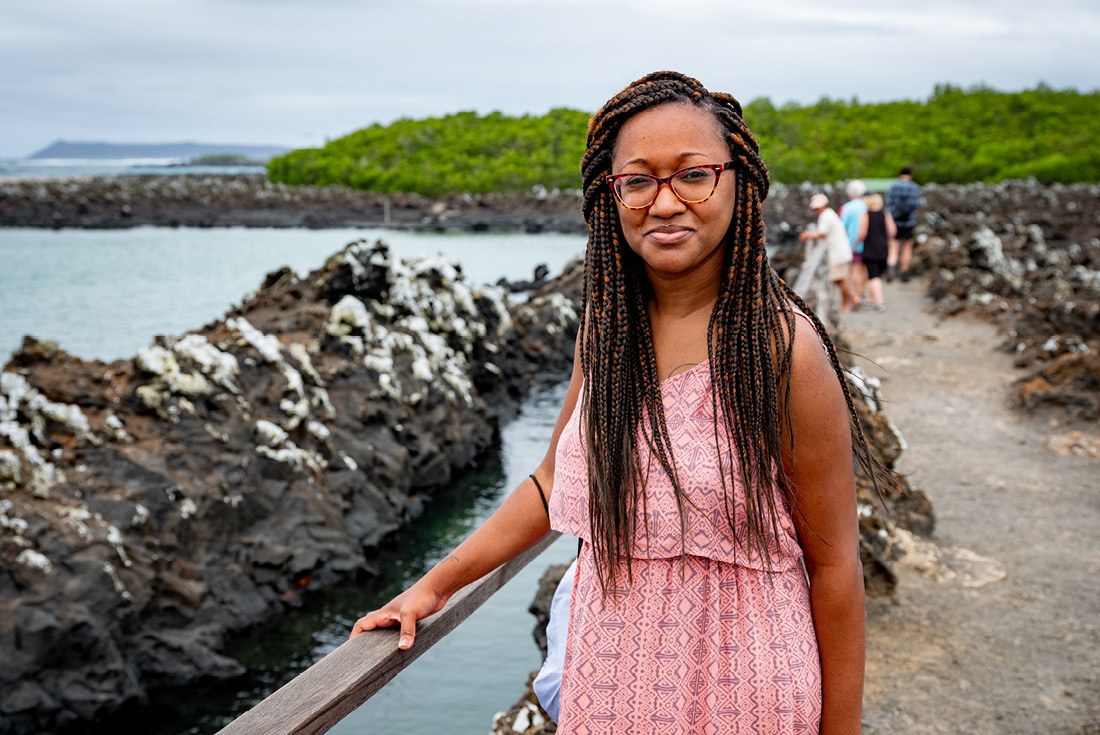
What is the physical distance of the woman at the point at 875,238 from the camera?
1119 centimetres

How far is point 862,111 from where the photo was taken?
78438 millimetres

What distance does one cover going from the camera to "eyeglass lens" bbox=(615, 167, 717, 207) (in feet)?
4.74

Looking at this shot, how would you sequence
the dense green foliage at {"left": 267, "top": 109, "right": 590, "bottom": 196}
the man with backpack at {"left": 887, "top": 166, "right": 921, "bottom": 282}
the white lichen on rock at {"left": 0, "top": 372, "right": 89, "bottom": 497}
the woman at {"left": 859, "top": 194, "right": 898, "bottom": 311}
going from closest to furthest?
the white lichen on rock at {"left": 0, "top": 372, "right": 89, "bottom": 497} → the woman at {"left": 859, "top": 194, "right": 898, "bottom": 311} → the man with backpack at {"left": 887, "top": 166, "right": 921, "bottom": 282} → the dense green foliage at {"left": 267, "top": 109, "right": 590, "bottom": 196}

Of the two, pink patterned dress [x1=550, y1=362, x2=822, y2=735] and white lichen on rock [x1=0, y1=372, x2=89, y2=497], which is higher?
pink patterned dress [x1=550, y1=362, x2=822, y2=735]

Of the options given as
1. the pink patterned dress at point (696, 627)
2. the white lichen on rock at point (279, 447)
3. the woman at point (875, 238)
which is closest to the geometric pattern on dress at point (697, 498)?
the pink patterned dress at point (696, 627)

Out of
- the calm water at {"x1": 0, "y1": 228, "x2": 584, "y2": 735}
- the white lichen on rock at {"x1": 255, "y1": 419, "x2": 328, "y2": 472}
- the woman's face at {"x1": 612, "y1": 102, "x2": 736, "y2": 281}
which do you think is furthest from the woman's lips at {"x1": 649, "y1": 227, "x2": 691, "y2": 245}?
the white lichen on rock at {"x1": 255, "y1": 419, "x2": 328, "y2": 472}

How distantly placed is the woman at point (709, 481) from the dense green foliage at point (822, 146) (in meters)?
50.8

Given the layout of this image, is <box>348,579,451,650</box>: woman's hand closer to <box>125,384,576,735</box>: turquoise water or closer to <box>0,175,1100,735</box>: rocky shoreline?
<box>0,175,1100,735</box>: rocky shoreline

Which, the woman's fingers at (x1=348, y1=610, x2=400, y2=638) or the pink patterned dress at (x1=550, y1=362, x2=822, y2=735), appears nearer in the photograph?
the pink patterned dress at (x1=550, y1=362, x2=822, y2=735)

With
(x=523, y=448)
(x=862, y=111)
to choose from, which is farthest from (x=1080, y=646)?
(x=862, y=111)

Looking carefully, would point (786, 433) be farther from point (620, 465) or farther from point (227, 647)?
point (227, 647)

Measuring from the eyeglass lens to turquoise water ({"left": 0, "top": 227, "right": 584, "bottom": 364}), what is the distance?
40.6ft

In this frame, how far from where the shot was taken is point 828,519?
1456mm

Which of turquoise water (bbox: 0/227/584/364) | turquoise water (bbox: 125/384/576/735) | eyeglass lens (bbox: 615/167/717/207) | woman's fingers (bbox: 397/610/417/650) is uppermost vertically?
eyeglass lens (bbox: 615/167/717/207)
